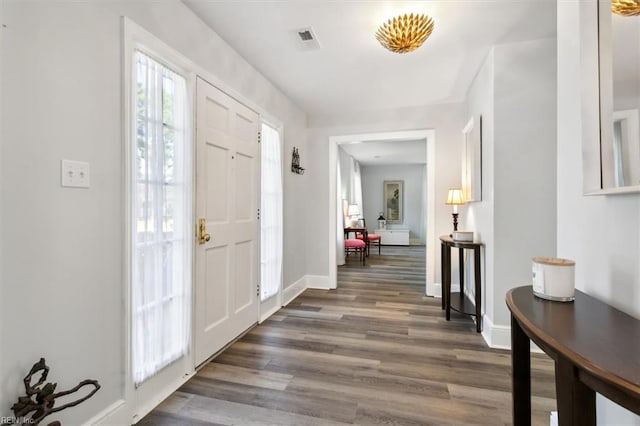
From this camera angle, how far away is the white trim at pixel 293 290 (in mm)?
3603

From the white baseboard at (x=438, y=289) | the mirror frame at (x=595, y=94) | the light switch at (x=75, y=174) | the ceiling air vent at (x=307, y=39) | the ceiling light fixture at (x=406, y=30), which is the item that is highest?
the ceiling air vent at (x=307, y=39)

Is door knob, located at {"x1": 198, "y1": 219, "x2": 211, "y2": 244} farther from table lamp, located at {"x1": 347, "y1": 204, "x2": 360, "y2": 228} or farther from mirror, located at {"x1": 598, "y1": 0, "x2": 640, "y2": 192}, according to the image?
table lamp, located at {"x1": 347, "y1": 204, "x2": 360, "y2": 228}

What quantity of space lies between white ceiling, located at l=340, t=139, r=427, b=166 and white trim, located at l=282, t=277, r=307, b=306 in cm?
299

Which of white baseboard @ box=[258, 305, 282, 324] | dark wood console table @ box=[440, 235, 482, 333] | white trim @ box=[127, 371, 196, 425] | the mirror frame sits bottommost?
white trim @ box=[127, 371, 196, 425]

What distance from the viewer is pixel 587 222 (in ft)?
4.05

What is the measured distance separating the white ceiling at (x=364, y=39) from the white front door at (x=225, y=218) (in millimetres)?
527

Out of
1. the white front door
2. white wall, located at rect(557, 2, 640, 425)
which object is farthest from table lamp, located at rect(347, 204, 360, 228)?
white wall, located at rect(557, 2, 640, 425)

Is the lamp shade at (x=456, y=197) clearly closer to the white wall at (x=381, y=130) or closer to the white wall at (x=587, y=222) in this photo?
the white wall at (x=381, y=130)

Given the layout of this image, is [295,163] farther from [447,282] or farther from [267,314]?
[447,282]

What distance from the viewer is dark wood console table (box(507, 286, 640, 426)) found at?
615mm

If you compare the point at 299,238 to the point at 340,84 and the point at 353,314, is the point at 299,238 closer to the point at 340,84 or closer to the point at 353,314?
the point at 353,314

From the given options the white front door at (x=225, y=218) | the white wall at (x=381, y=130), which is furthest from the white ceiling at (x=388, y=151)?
the white front door at (x=225, y=218)

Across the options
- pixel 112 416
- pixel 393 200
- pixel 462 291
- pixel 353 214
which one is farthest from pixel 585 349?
pixel 393 200

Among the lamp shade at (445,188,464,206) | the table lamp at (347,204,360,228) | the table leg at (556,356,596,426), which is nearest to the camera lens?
the table leg at (556,356,596,426)
